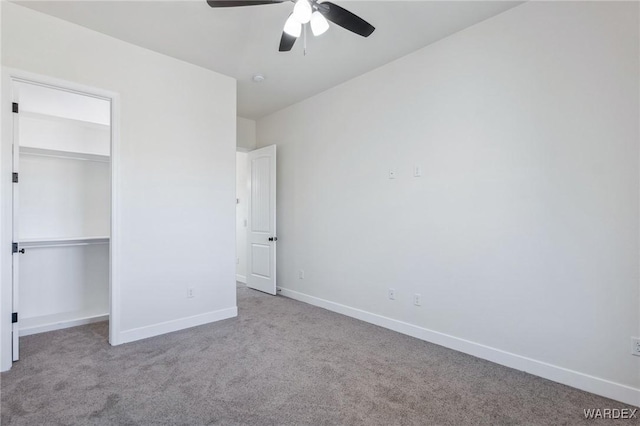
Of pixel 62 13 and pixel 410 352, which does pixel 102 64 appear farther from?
pixel 410 352

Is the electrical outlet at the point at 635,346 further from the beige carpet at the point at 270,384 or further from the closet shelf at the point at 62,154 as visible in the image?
the closet shelf at the point at 62,154

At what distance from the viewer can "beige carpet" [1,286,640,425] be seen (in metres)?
1.92

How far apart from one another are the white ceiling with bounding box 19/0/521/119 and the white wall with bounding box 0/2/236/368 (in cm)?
18

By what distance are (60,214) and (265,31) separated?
3.08 metres

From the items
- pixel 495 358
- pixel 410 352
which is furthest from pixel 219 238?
pixel 495 358

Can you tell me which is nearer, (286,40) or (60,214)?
(286,40)

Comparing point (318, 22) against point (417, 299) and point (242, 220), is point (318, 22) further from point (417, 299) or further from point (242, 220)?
point (242, 220)

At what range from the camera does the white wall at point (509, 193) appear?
2113 millimetres

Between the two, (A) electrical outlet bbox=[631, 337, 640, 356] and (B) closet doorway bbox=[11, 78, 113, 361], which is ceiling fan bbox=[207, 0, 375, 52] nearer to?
(B) closet doorway bbox=[11, 78, 113, 361]

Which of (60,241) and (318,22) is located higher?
(318,22)

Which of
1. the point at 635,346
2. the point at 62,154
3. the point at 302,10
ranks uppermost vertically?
the point at 302,10

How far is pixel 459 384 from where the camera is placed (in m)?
2.29

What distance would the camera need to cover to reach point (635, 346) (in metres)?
2.03

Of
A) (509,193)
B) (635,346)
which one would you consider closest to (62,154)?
(509,193)
